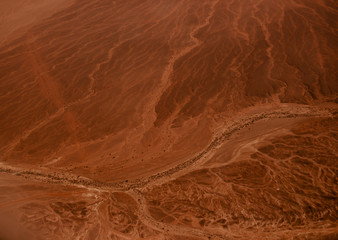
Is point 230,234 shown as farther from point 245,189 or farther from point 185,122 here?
point 185,122

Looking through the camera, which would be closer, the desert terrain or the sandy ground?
the desert terrain

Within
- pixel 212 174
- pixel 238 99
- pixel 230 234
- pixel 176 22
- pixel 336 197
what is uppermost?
pixel 176 22

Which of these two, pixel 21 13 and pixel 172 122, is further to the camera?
pixel 21 13

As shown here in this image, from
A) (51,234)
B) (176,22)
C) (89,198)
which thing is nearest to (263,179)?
(89,198)

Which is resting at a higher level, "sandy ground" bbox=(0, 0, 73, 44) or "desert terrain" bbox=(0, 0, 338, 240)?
"sandy ground" bbox=(0, 0, 73, 44)

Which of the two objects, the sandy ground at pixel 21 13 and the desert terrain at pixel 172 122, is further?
the sandy ground at pixel 21 13

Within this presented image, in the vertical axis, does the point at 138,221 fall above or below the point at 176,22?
below

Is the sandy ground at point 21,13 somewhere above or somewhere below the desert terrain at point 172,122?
above

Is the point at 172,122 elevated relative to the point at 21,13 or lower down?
lower down
